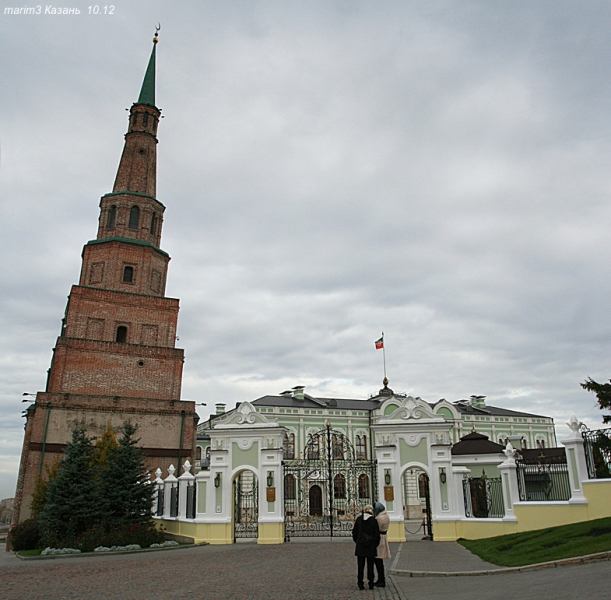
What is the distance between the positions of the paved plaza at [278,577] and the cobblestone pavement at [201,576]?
0.7 inches

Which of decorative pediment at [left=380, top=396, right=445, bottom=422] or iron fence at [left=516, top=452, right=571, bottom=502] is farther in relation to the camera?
decorative pediment at [left=380, top=396, right=445, bottom=422]

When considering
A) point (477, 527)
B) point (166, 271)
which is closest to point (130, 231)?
point (166, 271)

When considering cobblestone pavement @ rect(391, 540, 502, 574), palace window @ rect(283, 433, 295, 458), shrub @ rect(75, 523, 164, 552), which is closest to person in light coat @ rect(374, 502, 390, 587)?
cobblestone pavement @ rect(391, 540, 502, 574)

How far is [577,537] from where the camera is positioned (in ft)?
36.2

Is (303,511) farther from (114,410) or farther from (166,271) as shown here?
(166,271)

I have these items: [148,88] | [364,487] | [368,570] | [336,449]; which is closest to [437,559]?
[368,570]

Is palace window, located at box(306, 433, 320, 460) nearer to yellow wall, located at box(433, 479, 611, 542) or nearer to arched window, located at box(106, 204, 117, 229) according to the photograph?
yellow wall, located at box(433, 479, 611, 542)

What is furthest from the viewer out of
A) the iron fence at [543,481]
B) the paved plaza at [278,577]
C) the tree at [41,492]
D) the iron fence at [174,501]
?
the tree at [41,492]

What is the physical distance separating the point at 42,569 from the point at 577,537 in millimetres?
12823

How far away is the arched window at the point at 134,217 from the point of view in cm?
3756

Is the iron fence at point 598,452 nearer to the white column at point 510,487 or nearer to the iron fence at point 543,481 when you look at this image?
the iron fence at point 543,481

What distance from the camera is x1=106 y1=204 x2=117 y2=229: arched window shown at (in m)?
37.4

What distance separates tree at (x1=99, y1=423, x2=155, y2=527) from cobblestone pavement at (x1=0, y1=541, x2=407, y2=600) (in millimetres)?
3746

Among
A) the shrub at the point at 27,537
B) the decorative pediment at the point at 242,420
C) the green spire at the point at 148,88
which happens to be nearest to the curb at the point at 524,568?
the decorative pediment at the point at 242,420
